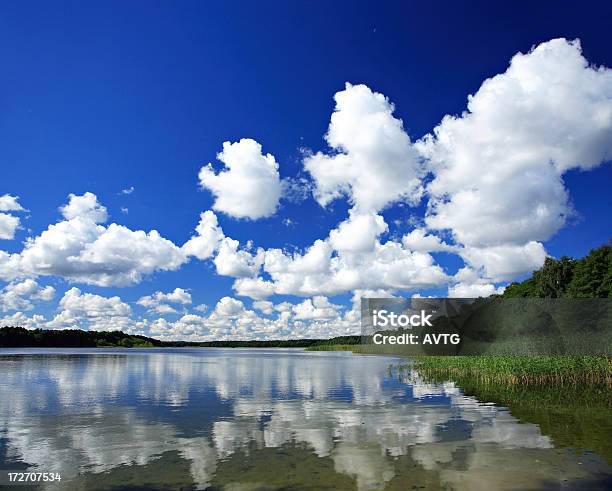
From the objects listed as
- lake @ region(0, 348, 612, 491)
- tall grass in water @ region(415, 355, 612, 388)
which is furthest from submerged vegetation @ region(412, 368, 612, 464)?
lake @ region(0, 348, 612, 491)

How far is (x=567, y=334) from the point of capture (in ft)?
246

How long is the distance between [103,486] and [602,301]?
84.5 meters

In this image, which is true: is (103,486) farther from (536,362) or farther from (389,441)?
(536,362)

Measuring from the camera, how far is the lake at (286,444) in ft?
53.7

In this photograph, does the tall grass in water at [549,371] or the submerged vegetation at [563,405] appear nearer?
the submerged vegetation at [563,405]

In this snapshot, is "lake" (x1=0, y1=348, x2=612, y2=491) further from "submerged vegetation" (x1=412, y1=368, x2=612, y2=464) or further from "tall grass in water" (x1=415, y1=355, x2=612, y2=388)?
"tall grass in water" (x1=415, y1=355, x2=612, y2=388)

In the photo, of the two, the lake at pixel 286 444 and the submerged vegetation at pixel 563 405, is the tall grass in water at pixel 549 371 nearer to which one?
the submerged vegetation at pixel 563 405

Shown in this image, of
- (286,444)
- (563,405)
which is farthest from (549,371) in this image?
(286,444)

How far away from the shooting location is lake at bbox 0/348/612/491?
644 inches

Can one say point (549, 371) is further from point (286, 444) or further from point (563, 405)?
point (286, 444)

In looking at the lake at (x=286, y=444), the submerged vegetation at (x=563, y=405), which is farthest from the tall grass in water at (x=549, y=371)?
the lake at (x=286, y=444)

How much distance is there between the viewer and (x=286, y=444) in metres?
21.6

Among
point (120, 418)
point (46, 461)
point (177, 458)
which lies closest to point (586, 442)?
point (177, 458)

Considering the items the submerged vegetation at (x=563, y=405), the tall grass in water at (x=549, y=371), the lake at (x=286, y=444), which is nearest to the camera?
the lake at (x=286, y=444)
